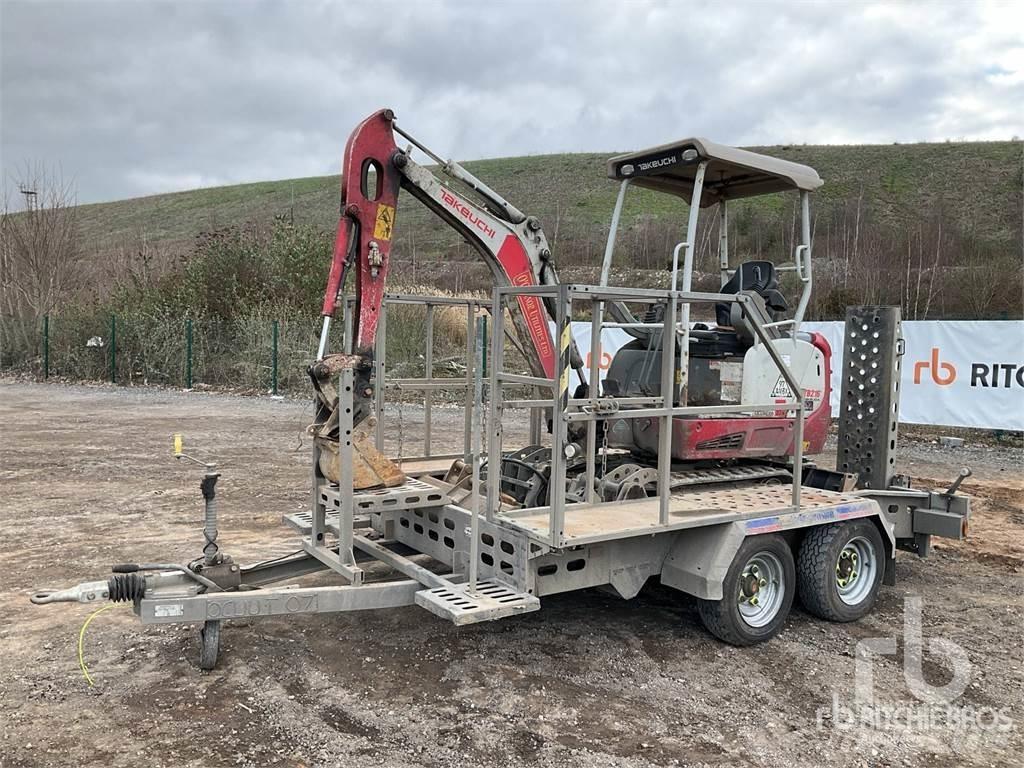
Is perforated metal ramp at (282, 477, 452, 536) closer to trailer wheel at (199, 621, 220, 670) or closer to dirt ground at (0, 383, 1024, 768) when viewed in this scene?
dirt ground at (0, 383, 1024, 768)

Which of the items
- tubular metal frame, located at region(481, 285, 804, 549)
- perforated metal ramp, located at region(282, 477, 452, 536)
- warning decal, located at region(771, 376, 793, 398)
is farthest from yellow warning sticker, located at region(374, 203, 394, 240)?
warning decal, located at region(771, 376, 793, 398)

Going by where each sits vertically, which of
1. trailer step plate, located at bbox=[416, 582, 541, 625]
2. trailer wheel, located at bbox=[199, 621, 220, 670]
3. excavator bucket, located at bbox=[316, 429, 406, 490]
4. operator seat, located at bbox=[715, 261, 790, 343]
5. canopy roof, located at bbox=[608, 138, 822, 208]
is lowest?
trailer wheel, located at bbox=[199, 621, 220, 670]

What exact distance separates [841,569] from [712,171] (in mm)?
2996

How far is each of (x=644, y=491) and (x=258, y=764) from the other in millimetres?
2764

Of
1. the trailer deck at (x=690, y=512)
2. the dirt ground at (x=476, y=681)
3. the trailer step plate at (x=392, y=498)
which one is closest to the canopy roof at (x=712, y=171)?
the trailer deck at (x=690, y=512)

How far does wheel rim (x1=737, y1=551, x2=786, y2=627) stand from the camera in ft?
16.9

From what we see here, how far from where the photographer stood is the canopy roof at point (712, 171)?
5730 millimetres

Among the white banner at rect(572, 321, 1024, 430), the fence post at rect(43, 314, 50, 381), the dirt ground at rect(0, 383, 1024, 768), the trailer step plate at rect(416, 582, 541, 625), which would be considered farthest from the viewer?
the fence post at rect(43, 314, 50, 381)

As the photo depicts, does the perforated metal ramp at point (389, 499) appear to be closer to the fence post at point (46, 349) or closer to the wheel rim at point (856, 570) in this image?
the wheel rim at point (856, 570)

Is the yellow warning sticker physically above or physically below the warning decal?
above

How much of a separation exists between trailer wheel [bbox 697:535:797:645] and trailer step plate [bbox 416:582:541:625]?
1.28 m

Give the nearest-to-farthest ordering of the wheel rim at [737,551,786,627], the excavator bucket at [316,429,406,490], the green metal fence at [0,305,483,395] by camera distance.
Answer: the excavator bucket at [316,429,406,490], the wheel rim at [737,551,786,627], the green metal fence at [0,305,483,395]

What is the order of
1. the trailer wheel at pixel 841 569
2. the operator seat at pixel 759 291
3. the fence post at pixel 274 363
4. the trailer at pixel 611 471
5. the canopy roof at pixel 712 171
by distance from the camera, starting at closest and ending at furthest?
the trailer at pixel 611 471, the trailer wheel at pixel 841 569, the canopy roof at pixel 712 171, the operator seat at pixel 759 291, the fence post at pixel 274 363

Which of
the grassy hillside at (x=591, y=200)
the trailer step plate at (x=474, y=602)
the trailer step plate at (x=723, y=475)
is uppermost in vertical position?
the grassy hillside at (x=591, y=200)
